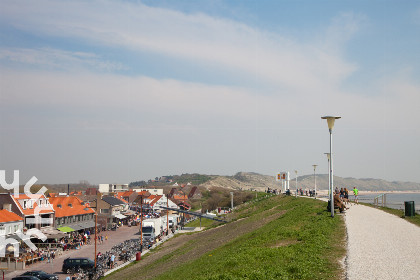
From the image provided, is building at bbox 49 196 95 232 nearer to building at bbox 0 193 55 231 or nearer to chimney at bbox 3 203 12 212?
building at bbox 0 193 55 231

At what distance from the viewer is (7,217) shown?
51.9 metres

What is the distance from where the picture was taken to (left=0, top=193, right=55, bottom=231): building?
184 feet

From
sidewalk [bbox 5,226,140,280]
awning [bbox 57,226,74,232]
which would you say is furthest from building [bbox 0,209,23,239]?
sidewalk [bbox 5,226,140,280]

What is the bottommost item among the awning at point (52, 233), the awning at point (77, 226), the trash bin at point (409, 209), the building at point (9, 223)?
the awning at point (77, 226)

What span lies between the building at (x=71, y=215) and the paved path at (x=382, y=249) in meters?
50.2

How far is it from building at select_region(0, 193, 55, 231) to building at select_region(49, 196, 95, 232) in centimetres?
177

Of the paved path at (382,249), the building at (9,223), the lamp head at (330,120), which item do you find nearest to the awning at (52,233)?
the building at (9,223)

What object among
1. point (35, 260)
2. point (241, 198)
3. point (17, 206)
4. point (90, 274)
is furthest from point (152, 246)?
point (241, 198)

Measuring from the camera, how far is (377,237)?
2041 centimetres

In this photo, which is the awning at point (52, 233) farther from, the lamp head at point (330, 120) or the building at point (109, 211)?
the lamp head at point (330, 120)

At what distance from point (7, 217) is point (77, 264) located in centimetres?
1909

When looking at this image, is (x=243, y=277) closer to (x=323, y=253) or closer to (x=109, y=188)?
(x=323, y=253)

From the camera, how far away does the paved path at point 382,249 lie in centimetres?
1370

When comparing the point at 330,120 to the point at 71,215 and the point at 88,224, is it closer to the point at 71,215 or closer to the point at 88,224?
the point at 71,215
